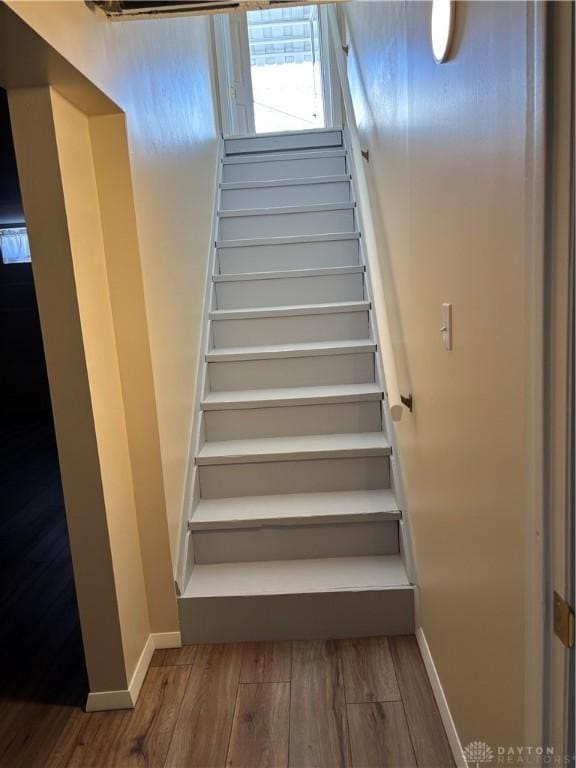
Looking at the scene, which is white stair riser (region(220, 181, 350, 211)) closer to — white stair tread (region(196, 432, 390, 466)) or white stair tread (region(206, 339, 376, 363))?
white stair tread (region(206, 339, 376, 363))

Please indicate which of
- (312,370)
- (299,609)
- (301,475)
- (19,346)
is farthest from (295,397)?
(19,346)

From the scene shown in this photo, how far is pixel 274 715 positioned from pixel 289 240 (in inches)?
99.9

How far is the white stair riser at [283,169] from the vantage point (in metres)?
4.27

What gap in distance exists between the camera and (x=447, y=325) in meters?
1.42

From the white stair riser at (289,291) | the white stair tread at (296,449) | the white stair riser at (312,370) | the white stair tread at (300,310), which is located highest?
the white stair riser at (289,291)

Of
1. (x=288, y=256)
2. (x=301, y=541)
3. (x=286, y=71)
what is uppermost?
(x=286, y=71)

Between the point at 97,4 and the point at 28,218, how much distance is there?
663mm

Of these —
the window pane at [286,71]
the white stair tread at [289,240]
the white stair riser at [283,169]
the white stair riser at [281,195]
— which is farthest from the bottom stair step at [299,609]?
the window pane at [286,71]

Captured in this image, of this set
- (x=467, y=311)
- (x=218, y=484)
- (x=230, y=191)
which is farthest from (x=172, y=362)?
(x=230, y=191)

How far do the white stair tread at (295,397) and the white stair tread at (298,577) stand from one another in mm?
718

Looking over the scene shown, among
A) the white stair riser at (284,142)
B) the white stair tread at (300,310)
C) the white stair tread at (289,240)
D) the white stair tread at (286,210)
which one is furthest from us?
the white stair riser at (284,142)

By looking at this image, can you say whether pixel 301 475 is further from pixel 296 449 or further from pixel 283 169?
pixel 283 169

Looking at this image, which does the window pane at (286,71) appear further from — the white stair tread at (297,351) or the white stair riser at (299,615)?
the white stair riser at (299,615)

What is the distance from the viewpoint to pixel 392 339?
2.08 m
